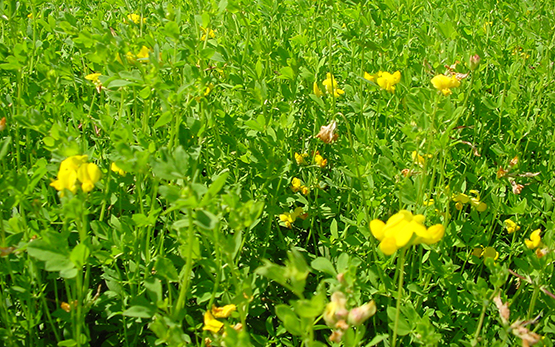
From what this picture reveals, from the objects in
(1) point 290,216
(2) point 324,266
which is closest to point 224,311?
(2) point 324,266

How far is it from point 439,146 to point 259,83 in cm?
74

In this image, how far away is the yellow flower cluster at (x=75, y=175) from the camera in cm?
123

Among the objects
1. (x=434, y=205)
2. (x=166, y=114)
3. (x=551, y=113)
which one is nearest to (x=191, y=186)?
(x=166, y=114)

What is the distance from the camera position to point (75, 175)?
124cm

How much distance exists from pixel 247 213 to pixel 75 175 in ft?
1.50

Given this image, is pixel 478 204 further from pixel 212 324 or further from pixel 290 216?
pixel 212 324

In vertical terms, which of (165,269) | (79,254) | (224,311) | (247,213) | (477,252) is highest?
(247,213)

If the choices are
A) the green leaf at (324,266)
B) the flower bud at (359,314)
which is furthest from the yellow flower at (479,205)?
the flower bud at (359,314)

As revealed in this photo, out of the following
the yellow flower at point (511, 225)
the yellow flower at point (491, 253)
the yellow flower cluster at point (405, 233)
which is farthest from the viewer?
the yellow flower at point (511, 225)

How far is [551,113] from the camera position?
2631 millimetres

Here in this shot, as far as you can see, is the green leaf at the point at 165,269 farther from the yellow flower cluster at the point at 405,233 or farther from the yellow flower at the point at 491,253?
the yellow flower at the point at 491,253

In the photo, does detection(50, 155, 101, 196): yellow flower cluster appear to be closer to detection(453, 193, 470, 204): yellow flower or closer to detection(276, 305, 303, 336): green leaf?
detection(276, 305, 303, 336): green leaf

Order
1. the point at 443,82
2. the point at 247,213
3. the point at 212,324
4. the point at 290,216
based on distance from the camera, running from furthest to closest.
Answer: the point at 290,216, the point at 443,82, the point at 212,324, the point at 247,213

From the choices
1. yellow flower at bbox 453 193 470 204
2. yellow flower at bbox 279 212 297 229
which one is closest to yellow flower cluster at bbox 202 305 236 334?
yellow flower at bbox 279 212 297 229
